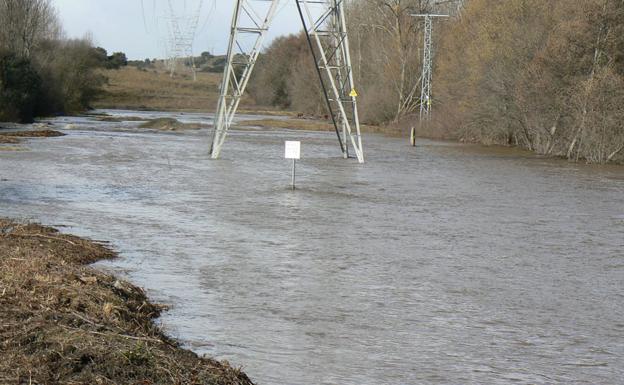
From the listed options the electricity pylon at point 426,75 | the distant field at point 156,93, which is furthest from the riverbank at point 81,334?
the distant field at point 156,93

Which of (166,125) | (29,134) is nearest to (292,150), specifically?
(29,134)

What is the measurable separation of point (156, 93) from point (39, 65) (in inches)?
2113

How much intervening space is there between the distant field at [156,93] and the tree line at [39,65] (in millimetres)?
10030

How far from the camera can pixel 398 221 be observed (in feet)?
66.0

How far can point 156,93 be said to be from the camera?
5113 inches

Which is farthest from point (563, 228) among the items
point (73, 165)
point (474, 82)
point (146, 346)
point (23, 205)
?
point (474, 82)

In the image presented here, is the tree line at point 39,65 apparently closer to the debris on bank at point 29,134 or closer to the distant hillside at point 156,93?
the distant hillside at point 156,93

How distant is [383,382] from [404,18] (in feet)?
243

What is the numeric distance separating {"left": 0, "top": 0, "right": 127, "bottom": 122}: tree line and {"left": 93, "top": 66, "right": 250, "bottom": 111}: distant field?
395 inches

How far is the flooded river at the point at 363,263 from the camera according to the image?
952 cm

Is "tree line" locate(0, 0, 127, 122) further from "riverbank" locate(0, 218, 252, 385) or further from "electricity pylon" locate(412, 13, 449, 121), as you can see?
"riverbank" locate(0, 218, 252, 385)

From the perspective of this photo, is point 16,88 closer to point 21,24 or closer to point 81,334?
point 21,24

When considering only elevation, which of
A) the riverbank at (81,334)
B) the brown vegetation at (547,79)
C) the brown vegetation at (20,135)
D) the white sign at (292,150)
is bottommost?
the brown vegetation at (20,135)

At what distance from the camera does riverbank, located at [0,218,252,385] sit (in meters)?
6.69
